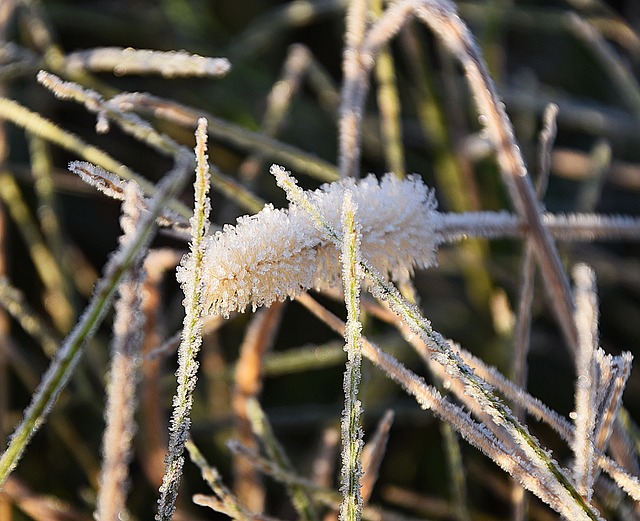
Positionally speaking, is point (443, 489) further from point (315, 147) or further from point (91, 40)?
point (91, 40)

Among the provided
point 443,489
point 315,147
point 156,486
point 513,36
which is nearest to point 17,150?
point 315,147

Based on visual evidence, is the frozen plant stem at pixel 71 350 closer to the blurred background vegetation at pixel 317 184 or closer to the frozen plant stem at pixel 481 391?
the frozen plant stem at pixel 481 391

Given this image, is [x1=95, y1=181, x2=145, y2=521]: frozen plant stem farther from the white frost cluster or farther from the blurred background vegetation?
the blurred background vegetation

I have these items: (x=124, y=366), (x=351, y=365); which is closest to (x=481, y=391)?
(x=351, y=365)

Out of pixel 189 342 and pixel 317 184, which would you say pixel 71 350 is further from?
Result: pixel 317 184

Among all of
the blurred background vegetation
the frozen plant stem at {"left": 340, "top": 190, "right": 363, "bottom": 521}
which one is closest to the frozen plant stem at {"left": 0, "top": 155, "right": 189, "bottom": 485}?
the frozen plant stem at {"left": 340, "top": 190, "right": 363, "bottom": 521}

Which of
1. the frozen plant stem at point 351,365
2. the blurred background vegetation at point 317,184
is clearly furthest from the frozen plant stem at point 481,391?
the blurred background vegetation at point 317,184
